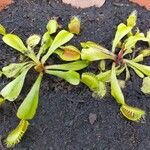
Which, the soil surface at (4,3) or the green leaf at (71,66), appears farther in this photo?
the soil surface at (4,3)

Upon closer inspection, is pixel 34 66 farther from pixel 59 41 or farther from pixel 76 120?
pixel 76 120

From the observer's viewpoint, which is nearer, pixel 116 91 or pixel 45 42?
pixel 116 91

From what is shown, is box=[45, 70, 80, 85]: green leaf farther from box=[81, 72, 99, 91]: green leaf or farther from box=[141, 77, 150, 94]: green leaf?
box=[141, 77, 150, 94]: green leaf

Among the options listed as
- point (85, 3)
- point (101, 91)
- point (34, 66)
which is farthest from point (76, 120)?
point (85, 3)

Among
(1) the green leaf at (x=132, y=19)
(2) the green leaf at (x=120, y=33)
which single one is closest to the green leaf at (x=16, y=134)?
(2) the green leaf at (x=120, y=33)

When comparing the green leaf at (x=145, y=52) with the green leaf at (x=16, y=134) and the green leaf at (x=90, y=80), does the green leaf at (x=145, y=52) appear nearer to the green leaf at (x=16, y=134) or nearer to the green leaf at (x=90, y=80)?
the green leaf at (x=90, y=80)

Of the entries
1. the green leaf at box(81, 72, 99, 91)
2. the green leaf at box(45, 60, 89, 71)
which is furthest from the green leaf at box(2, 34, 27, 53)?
the green leaf at box(81, 72, 99, 91)

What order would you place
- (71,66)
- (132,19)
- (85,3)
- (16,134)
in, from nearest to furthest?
(16,134), (71,66), (132,19), (85,3)
